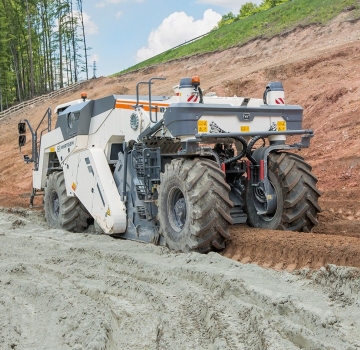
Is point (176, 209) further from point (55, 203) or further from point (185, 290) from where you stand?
point (55, 203)

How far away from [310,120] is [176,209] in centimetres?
896

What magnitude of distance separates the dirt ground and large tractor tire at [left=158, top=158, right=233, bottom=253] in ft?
1.19

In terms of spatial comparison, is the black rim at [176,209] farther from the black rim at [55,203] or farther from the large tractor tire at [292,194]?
the black rim at [55,203]

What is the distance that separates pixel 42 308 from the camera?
5.11 meters

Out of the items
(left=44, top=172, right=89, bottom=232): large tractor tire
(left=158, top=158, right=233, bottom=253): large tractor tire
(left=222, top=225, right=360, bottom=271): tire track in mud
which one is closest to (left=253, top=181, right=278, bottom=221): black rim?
(left=222, top=225, right=360, bottom=271): tire track in mud

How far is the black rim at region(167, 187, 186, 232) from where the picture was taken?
23.8 ft

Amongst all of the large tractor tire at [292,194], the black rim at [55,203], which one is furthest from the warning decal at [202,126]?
the black rim at [55,203]

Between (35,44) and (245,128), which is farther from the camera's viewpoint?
(35,44)

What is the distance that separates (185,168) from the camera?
6984mm

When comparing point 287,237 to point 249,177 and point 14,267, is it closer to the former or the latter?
point 249,177

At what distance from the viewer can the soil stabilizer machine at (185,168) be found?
6.93m

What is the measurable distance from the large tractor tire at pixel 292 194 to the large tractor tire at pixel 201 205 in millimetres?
A: 1113

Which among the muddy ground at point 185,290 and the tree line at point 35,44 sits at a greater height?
the tree line at point 35,44

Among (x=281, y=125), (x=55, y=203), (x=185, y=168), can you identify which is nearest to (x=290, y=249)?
(x=185, y=168)
